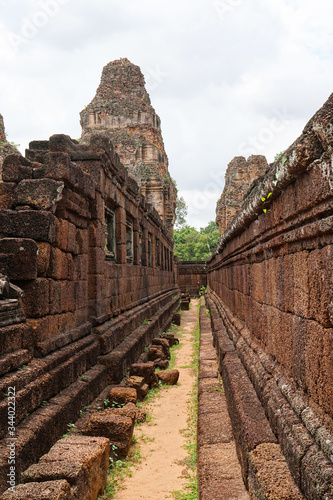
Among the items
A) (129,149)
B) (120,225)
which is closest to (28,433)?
(120,225)

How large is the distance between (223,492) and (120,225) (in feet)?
20.0

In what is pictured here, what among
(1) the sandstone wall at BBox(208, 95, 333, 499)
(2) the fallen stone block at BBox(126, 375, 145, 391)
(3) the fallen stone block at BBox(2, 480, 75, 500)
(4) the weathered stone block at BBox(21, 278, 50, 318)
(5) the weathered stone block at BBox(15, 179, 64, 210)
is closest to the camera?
(1) the sandstone wall at BBox(208, 95, 333, 499)

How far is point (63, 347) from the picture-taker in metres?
4.47

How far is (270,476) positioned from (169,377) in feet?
14.4

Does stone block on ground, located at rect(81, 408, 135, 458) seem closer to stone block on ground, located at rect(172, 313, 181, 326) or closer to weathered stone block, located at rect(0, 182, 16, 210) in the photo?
weathered stone block, located at rect(0, 182, 16, 210)

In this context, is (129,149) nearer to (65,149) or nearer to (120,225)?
(120,225)

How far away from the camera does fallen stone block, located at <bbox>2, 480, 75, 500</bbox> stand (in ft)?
7.29

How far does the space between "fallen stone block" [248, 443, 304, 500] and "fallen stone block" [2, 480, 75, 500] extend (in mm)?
1136

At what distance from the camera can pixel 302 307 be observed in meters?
2.40

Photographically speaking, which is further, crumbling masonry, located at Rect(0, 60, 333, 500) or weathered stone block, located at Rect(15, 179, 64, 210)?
weathered stone block, located at Rect(15, 179, 64, 210)

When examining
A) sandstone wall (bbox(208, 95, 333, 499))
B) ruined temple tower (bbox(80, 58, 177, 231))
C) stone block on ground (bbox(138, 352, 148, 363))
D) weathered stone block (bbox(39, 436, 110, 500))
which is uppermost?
ruined temple tower (bbox(80, 58, 177, 231))

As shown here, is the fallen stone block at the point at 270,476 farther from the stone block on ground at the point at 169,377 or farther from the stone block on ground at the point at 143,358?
the stone block on ground at the point at 143,358

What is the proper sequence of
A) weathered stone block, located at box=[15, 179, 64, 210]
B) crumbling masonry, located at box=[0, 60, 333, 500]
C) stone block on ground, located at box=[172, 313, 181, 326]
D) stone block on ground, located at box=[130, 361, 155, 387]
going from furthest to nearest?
stone block on ground, located at box=[172, 313, 181, 326] → stone block on ground, located at box=[130, 361, 155, 387] → weathered stone block, located at box=[15, 179, 64, 210] → crumbling masonry, located at box=[0, 60, 333, 500]

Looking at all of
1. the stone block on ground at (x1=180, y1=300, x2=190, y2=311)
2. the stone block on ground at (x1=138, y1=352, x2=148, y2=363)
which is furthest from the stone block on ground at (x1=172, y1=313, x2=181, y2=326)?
the stone block on ground at (x1=138, y1=352, x2=148, y2=363)
